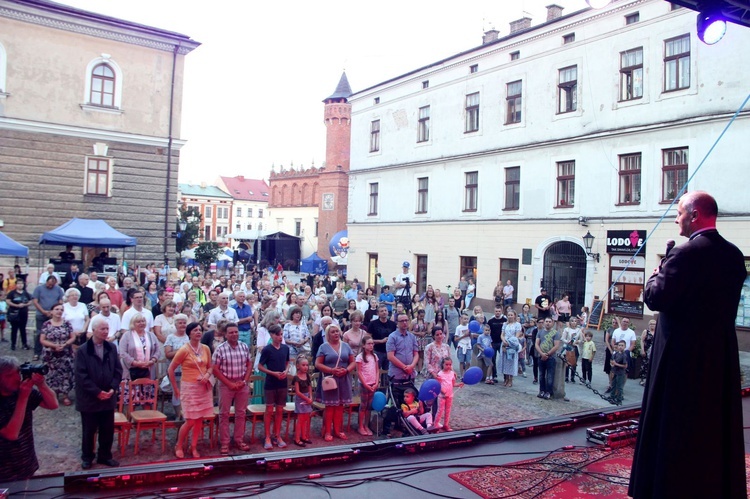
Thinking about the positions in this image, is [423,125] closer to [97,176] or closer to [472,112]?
[472,112]

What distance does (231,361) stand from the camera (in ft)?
23.3

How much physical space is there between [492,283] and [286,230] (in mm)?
40686

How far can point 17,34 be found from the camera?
68.8 feet

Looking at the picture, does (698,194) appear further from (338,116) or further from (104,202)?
(338,116)

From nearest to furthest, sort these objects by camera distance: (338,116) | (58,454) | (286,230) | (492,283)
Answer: (58,454)
(492,283)
(338,116)
(286,230)

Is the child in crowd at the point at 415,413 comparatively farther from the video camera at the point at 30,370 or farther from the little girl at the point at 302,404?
the video camera at the point at 30,370

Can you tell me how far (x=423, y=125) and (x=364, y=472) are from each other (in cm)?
2497

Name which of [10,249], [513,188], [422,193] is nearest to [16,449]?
[10,249]

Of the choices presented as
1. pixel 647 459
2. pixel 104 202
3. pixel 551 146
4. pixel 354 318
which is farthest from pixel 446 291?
pixel 647 459

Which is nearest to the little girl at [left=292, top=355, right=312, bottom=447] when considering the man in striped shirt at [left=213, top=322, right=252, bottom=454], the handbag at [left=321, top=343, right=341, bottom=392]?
the handbag at [left=321, top=343, right=341, bottom=392]

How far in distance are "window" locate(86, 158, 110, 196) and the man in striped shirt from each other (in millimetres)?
18126

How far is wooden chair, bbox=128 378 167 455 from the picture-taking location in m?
6.83

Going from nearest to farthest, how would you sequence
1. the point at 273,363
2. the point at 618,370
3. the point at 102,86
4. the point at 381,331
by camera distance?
the point at 273,363 → the point at 381,331 → the point at 618,370 → the point at 102,86

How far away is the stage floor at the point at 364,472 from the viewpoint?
4.64 meters
